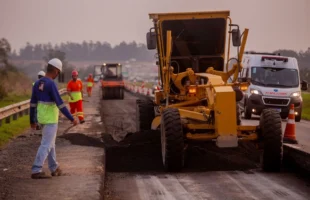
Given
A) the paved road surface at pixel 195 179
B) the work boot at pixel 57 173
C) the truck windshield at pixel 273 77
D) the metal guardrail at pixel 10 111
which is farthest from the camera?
the truck windshield at pixel 273 77

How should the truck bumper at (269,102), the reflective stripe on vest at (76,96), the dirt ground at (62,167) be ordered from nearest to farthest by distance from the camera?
the dirt ground at (62,167)
the reflective stripe on vest at (76,96)
the truck bumper at (269,102)

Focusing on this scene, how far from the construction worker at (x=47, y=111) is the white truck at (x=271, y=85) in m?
15.2

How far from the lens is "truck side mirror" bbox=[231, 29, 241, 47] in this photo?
14530mm

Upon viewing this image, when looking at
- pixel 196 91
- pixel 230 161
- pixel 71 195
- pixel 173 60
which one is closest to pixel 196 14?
pixel 173 60

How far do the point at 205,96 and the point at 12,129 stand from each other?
8317 mm

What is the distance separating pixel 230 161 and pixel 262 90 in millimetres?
12559

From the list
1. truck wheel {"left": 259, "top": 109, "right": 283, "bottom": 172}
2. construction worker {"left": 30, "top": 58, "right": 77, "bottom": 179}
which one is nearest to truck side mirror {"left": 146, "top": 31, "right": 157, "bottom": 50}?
truck wheel {"left": 259, "top": 109, "right": 283, "bottom": 172}

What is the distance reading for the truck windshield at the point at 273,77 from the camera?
25453 mm

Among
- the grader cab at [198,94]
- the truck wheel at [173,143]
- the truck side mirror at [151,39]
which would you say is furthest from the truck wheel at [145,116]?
the truck wheel at [173,143]

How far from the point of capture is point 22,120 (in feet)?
76.5

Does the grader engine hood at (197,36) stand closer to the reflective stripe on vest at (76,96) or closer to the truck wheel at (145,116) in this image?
the truck wheel at (145,116)

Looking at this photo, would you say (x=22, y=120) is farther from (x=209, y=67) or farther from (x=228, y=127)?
(x=228, y=127)

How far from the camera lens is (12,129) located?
64.8ft

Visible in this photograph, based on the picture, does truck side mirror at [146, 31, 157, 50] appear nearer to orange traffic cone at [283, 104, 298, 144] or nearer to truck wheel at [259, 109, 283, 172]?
orange traffic cone at [283, 104, 298, 144]
